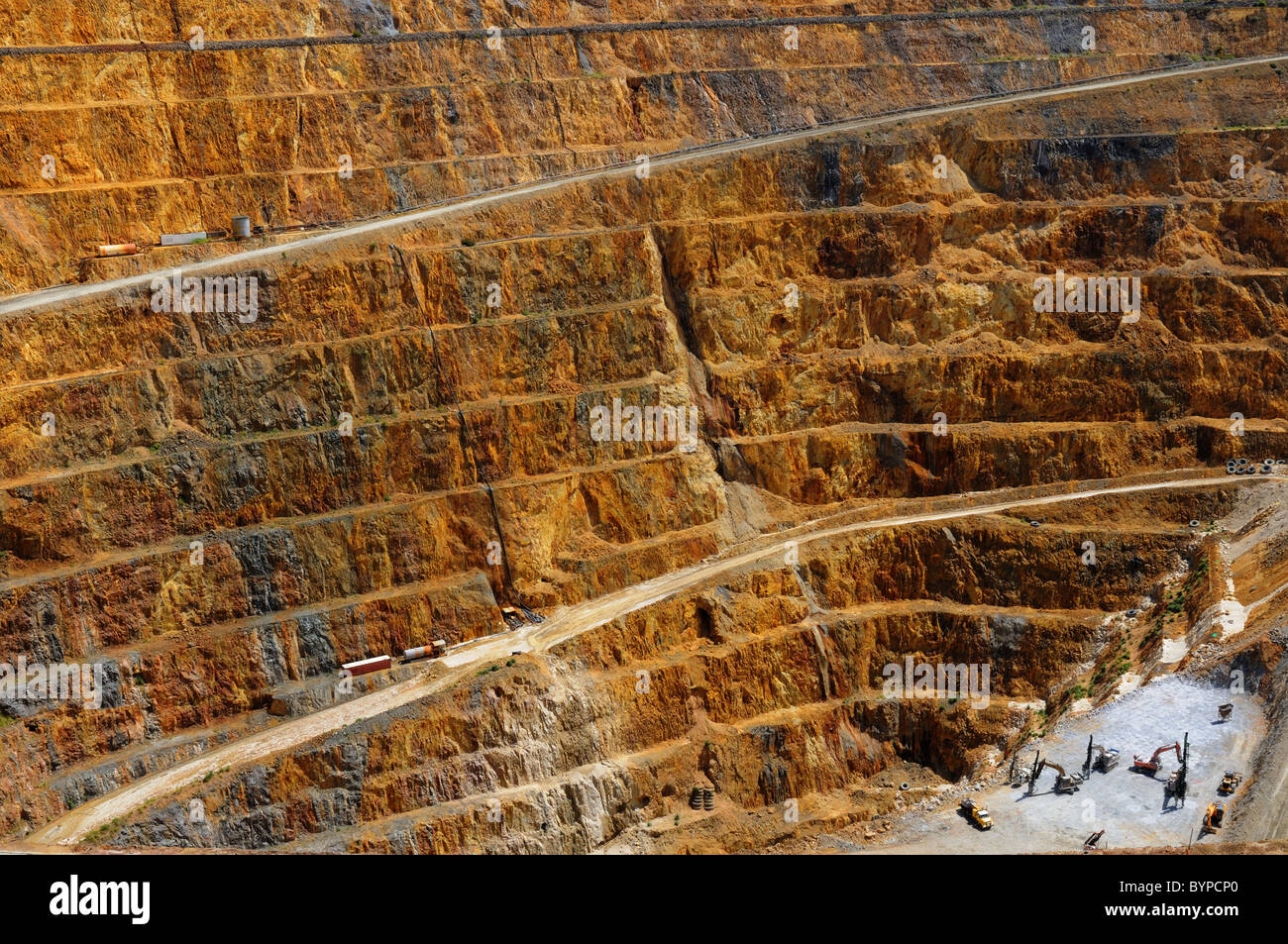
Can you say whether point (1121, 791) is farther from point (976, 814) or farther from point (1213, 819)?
point (976, 814)

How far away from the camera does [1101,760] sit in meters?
60.0

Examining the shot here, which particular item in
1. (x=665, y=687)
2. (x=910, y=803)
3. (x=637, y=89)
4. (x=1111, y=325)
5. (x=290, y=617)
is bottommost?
(x=910, y=803)

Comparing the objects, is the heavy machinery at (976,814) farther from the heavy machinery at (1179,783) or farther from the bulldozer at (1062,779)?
the heavy machinery at (1179,783)

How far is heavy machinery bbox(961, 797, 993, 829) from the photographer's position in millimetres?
59750

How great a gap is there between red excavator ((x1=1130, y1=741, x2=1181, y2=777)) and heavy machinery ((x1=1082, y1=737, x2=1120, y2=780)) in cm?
78

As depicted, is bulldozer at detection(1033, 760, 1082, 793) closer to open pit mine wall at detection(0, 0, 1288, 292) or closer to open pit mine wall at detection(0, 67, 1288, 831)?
open pit mine wall at detection(0, 67, 1288, 831)

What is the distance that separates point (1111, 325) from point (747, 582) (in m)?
25.9

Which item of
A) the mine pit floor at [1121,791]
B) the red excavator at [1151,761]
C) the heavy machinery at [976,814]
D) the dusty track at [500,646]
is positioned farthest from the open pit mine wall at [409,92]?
the red excavator at [1151,761]

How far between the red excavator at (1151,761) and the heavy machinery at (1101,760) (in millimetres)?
779

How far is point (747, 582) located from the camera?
68875mm

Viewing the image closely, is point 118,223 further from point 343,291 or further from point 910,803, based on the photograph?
point 910,803

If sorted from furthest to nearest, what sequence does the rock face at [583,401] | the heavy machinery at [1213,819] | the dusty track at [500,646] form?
1. the rock face at [583,401]
2. the heavy machinery at [1213,819]
3. the dusty track at [500,646]

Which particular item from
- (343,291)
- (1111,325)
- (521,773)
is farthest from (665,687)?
(1111,325)

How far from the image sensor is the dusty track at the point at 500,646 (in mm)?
53531
